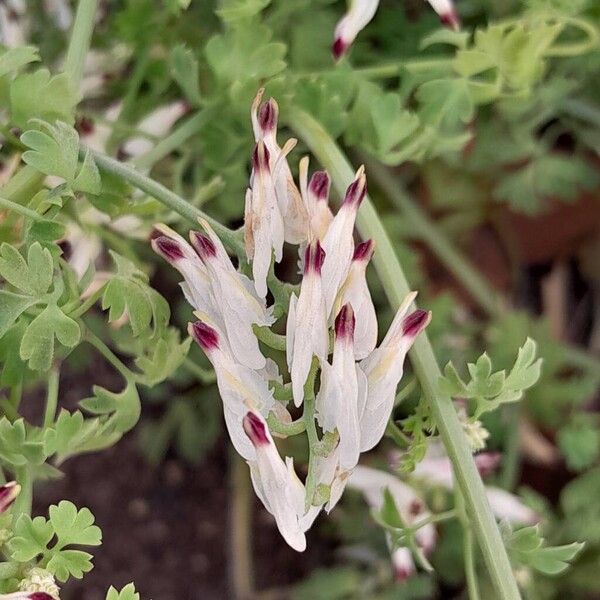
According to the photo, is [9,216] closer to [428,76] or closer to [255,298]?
[255,298]

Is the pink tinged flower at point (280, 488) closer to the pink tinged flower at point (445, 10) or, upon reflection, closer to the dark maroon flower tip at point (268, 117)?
the dark maroon flower tip at point (268, 117)

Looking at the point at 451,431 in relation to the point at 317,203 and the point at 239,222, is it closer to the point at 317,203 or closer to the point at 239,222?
the point at 317,203

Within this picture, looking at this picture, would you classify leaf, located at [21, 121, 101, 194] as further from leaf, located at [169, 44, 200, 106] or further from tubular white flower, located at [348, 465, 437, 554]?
tubular white flower, located at [348, 465, 437, 554]

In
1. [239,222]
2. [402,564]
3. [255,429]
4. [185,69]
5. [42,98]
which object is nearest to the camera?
[255,429]

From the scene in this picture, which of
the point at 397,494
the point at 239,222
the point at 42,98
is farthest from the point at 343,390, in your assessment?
the point at 239,222

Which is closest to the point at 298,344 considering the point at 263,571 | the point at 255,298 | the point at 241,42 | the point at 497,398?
the point at 255,298

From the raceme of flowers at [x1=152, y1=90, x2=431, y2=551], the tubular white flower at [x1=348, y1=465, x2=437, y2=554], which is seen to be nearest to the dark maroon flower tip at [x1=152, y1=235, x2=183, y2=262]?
the raceme of flowers at [x1=152, y1=90, x2=431, y2=551]
